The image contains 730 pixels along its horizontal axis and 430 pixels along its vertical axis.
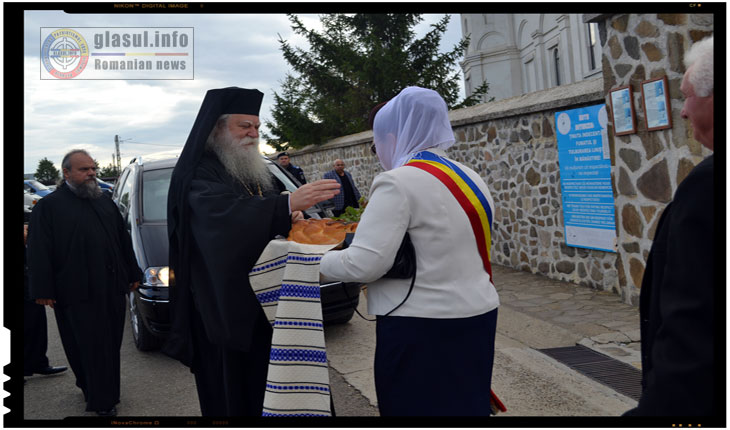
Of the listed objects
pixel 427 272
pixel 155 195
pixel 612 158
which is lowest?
pixel 427 272

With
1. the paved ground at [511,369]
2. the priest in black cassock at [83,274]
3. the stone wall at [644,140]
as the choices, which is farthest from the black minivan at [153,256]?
the stone wall at [644,140]

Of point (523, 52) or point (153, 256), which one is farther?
point (523, 52)

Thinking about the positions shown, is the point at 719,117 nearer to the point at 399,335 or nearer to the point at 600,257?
the point at 399,335

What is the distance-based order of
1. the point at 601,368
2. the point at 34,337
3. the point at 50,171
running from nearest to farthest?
the point at 601,368
the point at 50,171
the point at 34,337

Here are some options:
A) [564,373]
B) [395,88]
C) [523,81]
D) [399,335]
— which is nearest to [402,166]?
[399,335]

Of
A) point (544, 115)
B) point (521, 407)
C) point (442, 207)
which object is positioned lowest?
point (521, 407)

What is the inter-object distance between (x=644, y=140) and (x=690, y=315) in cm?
462

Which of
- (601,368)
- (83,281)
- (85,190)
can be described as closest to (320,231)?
(83,281)

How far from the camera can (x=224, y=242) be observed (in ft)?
8.48

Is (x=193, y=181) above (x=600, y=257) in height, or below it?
above

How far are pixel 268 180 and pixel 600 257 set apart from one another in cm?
504

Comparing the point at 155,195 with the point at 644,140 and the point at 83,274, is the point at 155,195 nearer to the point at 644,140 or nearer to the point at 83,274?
the point at 83,274

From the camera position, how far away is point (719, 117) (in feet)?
5.75

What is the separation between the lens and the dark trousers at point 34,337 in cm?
490
